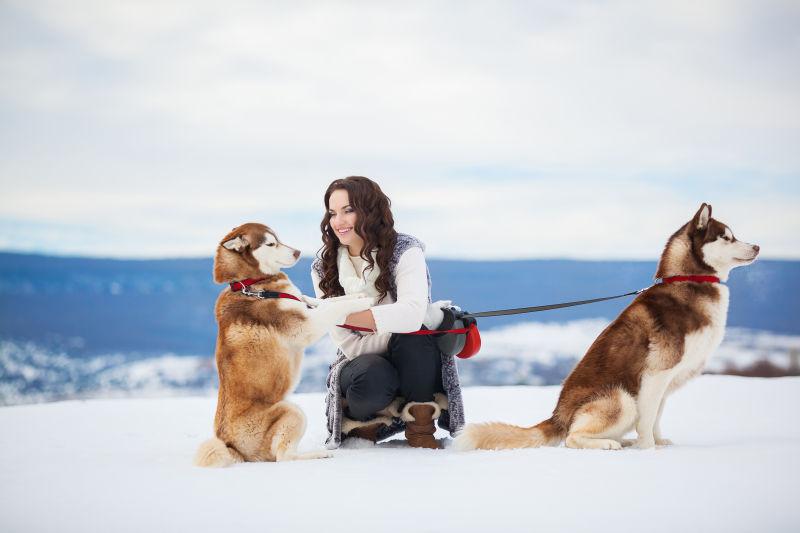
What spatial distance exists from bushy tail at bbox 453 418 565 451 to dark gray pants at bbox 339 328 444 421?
1.10 ft

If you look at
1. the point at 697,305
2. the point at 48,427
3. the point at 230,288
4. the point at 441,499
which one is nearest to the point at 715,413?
the point at 697,305

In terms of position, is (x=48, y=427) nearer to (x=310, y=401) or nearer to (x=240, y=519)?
(x=310, y=401)

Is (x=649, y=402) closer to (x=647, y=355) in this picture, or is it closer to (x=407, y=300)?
(x=647, y=355)

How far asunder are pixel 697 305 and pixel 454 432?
1.29 metres

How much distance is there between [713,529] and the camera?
238cm

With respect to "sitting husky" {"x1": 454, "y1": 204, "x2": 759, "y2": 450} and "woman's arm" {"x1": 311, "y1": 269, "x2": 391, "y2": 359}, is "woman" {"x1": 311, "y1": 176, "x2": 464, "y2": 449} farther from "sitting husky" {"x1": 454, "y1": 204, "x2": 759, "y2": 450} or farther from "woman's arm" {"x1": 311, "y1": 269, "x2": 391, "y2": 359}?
"sitting husky" {"x1": 454, "y1": 204, "x2": 759, "y2": 450}

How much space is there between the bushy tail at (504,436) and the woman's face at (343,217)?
1.06 meters

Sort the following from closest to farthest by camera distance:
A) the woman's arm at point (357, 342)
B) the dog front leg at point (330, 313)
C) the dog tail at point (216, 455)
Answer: the dog tail at point (216, 455) → the dog front leg at point (330, 313) → the woman's arm at point (357, 342)

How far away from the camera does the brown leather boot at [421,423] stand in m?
3.71

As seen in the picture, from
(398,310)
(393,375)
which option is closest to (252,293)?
(398,310)

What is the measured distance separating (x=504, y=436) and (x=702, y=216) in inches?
54.2

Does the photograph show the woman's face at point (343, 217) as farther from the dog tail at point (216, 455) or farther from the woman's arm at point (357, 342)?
the dog tail at point (216, 455)

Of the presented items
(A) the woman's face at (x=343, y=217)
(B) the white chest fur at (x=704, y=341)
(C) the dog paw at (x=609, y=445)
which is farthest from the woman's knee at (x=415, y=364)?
(B) the white chest fur at (x=704, y=341)

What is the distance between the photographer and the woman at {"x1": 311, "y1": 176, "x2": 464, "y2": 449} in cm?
363
